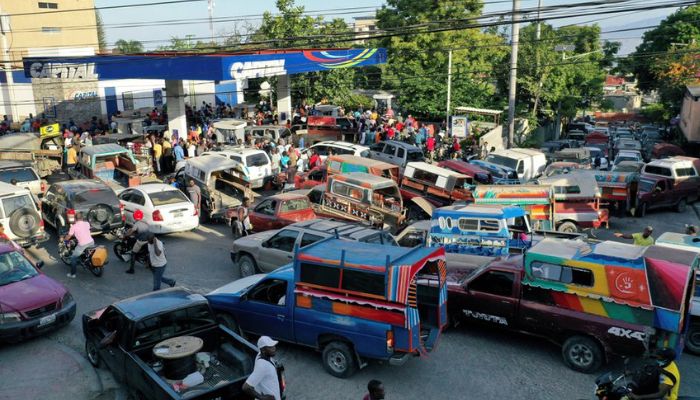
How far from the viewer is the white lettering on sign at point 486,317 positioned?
10812 millimetres

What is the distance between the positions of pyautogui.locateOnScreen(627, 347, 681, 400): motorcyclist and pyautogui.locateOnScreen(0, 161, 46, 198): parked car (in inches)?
768

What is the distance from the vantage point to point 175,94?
27906 millimetres

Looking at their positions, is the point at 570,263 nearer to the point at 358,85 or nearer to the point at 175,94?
the point at 175,94

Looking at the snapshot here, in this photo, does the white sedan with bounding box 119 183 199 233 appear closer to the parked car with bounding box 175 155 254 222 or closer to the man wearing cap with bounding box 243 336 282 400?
A: the parked car with bounding box 175 155 254 222

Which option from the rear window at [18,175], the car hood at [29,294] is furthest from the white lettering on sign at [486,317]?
the rear window at [18,175]

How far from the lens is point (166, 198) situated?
1784cm

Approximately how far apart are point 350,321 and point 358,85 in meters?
49.1

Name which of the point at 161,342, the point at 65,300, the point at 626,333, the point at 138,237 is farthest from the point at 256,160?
the point at 626,333

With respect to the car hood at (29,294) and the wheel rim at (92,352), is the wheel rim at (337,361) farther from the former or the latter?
the car hood at (29,294)

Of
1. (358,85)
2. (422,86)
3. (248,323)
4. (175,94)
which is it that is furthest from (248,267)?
(358,85)

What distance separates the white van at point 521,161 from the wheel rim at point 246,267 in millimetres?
13496

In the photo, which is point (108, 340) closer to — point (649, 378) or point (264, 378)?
point (264, 378)

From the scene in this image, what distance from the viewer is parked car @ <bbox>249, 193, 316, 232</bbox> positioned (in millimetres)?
16703

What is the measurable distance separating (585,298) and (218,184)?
1358 centimetres
